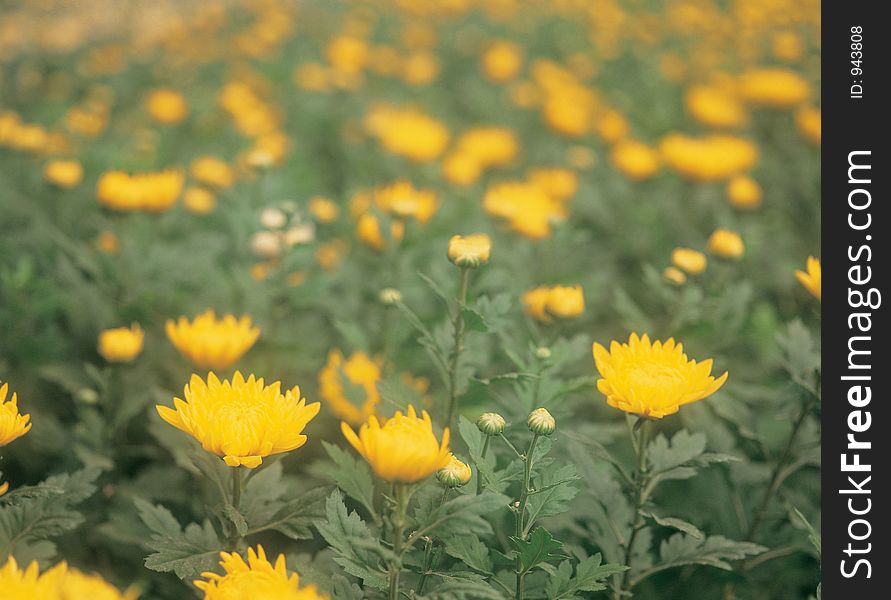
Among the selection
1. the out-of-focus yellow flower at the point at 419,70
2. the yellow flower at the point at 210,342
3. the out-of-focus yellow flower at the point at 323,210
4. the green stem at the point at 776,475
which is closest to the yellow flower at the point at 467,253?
the yellow flower at the point at 210,342

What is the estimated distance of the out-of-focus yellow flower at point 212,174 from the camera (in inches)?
129

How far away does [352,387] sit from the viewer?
1.96 meters

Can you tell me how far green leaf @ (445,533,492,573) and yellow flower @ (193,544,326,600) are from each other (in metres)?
0.23

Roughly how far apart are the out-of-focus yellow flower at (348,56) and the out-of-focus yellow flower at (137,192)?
278cm

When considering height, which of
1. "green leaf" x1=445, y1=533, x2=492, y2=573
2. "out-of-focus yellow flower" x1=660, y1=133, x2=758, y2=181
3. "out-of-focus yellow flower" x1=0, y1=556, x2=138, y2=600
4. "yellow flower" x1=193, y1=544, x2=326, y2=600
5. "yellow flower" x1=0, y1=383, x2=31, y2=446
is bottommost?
"out-of-focus yellow flower" x1=660, y1=133, x2=758, y2=181

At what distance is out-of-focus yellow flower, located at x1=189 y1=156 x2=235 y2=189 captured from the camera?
3269mm

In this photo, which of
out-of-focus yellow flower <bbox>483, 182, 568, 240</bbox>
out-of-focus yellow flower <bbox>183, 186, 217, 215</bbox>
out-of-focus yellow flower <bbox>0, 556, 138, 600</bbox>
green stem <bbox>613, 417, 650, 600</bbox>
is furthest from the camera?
out-of-focus yellow flower <bbox>183, 186, 217, 215</bbox>

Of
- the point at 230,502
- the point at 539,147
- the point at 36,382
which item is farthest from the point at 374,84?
the point at 230,502

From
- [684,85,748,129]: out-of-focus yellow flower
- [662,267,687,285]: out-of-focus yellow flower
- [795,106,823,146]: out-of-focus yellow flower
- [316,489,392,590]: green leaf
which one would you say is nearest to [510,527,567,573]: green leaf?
[316,489,392,590]: green leaf

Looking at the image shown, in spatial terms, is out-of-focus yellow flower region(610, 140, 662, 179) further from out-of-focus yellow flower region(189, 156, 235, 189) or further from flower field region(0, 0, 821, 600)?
out-of-focus yellow flower region(189, 156, 235, 189)

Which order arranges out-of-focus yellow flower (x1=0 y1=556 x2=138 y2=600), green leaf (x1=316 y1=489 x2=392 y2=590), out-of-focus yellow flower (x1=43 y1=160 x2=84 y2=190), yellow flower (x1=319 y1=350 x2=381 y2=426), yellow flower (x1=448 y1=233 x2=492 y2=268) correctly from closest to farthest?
out-of-focus yellow flower (x1=0 y1=556 x2=138 y2=600) < green leaf (x1=316 y1=489 x2=392 y2=590) < yellow flower (x1=448 y1=233 x2=492 y2=268) < yellow flower (x1=319 y1=350 x2=381 y2=426) < out-of-focus yellow flower (x1=43 y1=160 x2=84 y2=190)

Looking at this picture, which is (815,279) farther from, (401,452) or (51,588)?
(51,588)

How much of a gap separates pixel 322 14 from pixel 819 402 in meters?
6.03

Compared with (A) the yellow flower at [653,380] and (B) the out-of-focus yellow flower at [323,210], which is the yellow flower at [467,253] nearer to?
(A) the yellow flower at [653,380]
